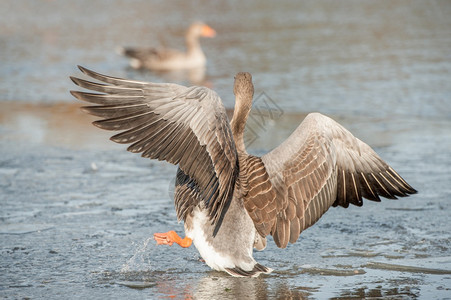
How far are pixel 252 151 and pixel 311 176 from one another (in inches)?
143

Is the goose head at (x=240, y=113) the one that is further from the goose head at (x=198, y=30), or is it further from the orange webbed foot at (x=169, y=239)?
the goose head at (x=198, y=30)

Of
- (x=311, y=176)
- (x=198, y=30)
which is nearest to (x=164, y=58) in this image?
(x=198, y=30)

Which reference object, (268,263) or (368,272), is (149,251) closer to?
(268,263)

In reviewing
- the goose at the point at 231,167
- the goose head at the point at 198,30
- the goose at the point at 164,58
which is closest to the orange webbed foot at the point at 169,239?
the goose at the point at 231,167

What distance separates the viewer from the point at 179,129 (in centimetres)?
464

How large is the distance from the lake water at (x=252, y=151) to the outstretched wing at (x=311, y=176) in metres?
0.42

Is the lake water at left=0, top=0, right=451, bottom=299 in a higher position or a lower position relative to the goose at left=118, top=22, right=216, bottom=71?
lower

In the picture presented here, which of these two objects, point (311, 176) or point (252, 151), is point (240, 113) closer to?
point (311, 176)

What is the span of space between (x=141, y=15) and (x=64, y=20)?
300cm

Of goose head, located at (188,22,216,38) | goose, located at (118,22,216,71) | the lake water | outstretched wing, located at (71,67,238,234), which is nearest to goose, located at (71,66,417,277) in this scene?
outstretched wing, located at (71,67,238,234)

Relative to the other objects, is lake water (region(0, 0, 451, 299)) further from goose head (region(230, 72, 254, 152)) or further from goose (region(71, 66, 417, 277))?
goose head (region(230, 72, 254, 152))

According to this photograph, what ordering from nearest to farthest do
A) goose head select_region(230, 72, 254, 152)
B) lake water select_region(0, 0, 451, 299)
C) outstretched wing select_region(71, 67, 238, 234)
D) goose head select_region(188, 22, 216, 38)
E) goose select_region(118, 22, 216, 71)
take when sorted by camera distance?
outstretched wing select_region(71, 67, 238, 234)
lake water select_region(0, 0, 451, 299)
goose head select_region(230, 72, 254, 152)
goose select_region(118, 22, 216, 71)
goose head select_region(188, 22, 216, 38)

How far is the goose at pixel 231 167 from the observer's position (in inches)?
181

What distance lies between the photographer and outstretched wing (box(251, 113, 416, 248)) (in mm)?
5098
